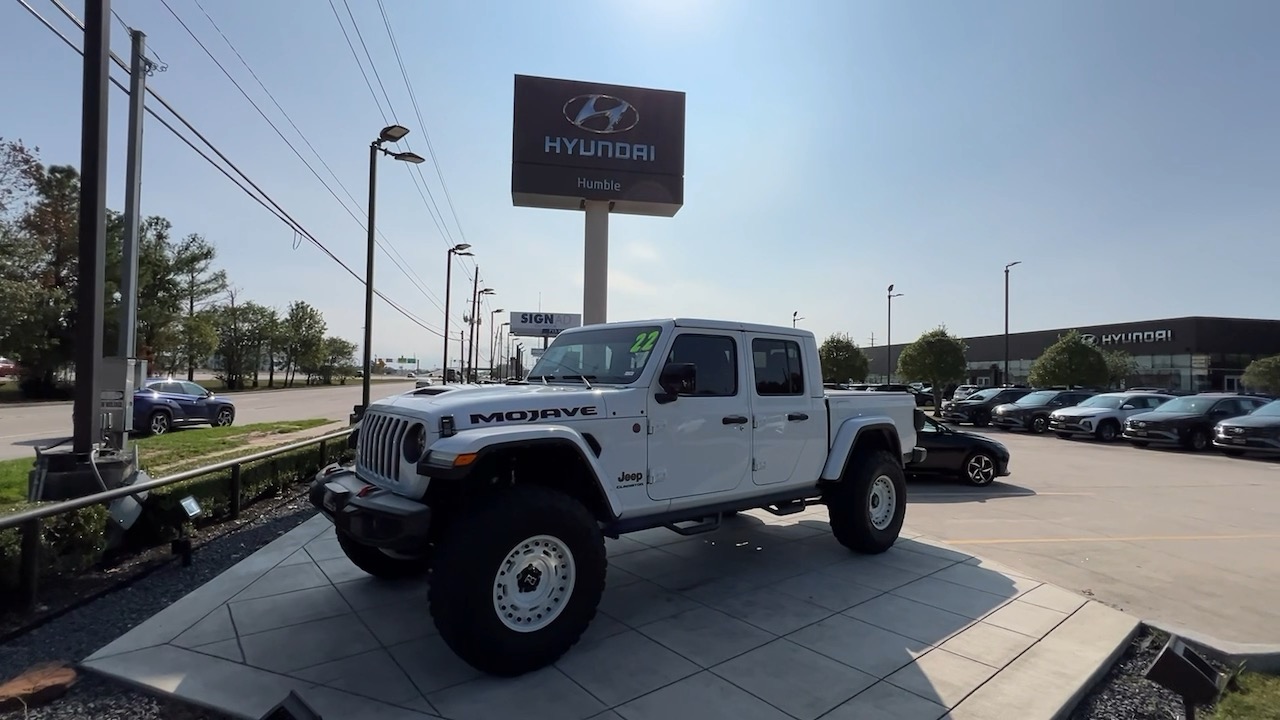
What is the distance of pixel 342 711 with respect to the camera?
322cm

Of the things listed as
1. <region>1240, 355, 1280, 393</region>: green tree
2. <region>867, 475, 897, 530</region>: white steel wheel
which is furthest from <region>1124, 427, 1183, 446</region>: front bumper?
<region>1240, 355, 1280, 393</region>: green tree

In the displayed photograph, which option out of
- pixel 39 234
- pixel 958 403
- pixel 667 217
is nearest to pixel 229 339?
pixel 39 234

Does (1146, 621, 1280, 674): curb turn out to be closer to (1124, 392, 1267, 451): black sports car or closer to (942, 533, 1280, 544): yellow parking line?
(942, 533, 1280, 544): yellow parking line

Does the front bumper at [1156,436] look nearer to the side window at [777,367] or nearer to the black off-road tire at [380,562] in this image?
the side window at [777,367]

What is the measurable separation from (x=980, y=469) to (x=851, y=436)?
259 inches

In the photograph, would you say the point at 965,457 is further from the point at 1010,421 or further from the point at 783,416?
the point at 1010,421

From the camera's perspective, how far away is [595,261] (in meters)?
18.6

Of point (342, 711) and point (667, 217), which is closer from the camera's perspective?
point (342, 711)

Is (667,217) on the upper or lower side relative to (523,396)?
upper

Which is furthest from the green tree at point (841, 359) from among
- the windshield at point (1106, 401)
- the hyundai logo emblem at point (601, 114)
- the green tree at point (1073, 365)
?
the hyundai logo emblem at point (601, 114)

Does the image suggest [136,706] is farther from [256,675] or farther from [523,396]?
[523,396]

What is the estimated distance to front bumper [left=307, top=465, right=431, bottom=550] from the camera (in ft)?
11.1

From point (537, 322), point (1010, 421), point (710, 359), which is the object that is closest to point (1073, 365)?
point (1010, 421)

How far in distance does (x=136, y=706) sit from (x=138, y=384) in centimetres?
510
